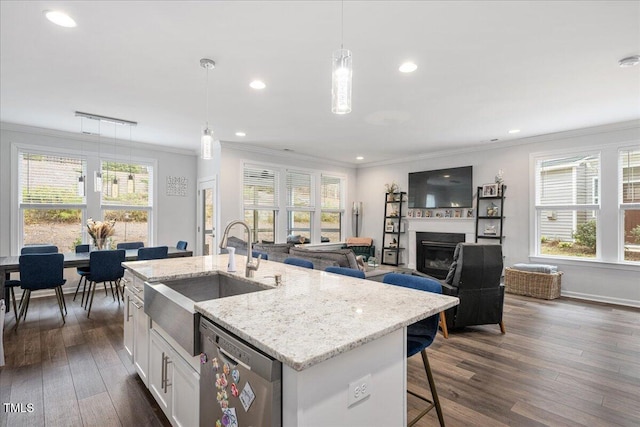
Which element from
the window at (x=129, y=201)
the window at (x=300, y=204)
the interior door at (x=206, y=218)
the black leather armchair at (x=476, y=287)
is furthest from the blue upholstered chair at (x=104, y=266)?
the black leather armchair at (x=476, y=287)

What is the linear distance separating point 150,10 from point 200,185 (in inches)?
187

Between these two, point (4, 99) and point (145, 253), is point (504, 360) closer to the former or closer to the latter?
point (145, 253)

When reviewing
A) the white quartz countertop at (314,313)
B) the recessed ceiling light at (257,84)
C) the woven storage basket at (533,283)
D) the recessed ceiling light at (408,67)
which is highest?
the recessed ceiling light at (408,67)

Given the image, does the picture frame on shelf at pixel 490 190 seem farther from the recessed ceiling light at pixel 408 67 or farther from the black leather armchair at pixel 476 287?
the recessed ceiling light at pixel 408 67

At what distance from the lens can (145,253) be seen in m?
4.50

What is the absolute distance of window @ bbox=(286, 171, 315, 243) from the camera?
7.08 meters

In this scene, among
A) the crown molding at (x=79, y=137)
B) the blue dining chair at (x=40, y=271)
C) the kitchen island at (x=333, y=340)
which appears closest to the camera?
the kitchen island at (x=333, y=340)

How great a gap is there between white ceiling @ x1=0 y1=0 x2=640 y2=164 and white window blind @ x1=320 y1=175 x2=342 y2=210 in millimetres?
2913

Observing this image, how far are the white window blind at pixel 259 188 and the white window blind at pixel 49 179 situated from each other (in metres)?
2.75

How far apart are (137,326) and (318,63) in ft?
8.70

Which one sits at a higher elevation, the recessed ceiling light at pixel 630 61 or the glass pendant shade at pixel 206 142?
the recessed ceiling light at pixel 630 61

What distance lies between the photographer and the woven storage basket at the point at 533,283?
16.5ft

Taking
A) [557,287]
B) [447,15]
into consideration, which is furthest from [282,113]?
[557,287]

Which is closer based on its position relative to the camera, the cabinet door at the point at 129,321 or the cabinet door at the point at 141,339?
the cabinet door at the point at 141,339
